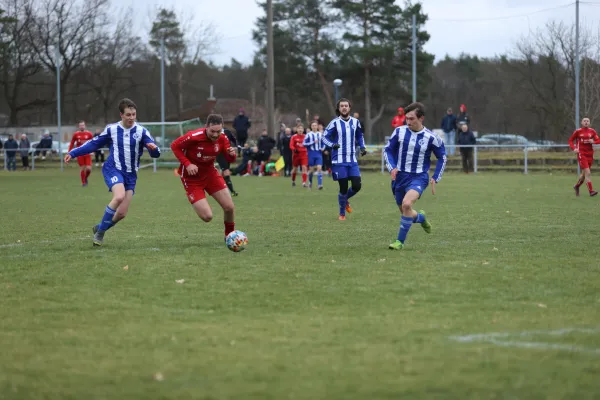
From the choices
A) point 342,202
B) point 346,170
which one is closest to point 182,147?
point 342,202

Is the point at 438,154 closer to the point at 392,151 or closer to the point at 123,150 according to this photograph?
the point at 392,151

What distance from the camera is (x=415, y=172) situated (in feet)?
34.1

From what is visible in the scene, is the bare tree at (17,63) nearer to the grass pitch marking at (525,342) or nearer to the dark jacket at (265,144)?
the dark jacket at (265,144)

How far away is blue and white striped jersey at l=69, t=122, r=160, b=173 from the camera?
10.8 metres

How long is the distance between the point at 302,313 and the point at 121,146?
5275 mm

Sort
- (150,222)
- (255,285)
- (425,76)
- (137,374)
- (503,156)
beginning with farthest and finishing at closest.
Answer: (425,76)
(503,156)
(150,222)
(255,285)
(137,374)

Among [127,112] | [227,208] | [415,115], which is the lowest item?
[227,208]

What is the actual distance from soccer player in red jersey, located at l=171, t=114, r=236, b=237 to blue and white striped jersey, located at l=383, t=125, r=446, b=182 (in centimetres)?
199

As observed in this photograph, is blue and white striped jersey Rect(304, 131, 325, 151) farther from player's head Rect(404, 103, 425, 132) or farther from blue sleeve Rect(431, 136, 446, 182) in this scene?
player's head Rect(404, 103, 425, 132)

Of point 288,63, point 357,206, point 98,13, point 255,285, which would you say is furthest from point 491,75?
point 255,285

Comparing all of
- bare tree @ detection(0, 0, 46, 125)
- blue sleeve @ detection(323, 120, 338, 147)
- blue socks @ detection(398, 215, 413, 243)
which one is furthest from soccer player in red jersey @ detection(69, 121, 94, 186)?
bare tree @ detection(0, 0, 46, 125)

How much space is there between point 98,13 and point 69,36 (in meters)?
2.73

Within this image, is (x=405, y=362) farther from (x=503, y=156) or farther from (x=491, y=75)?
(x=491, y=75)

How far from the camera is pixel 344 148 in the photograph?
49.2 ft
